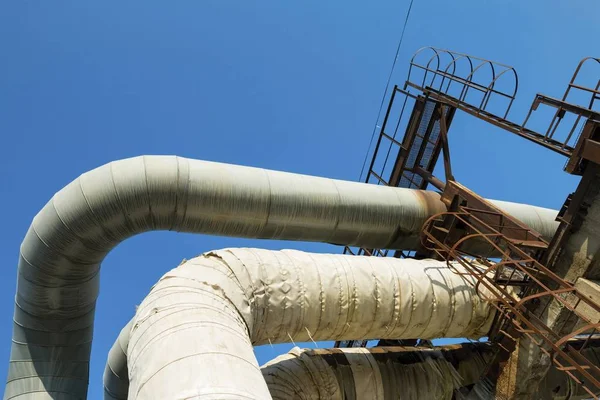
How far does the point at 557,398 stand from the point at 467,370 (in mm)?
1775

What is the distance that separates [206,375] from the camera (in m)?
4.68

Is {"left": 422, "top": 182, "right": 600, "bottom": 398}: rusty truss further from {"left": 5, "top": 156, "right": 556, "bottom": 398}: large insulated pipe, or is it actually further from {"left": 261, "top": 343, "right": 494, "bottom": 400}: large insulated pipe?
{"left": 261, "top": 343, "right": 494, "bottom": 400}: large insulated pipe

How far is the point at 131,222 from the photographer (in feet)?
27.4

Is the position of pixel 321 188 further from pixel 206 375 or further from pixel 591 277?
pixel 206 375

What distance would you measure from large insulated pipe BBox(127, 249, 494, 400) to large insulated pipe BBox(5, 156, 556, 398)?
1.31 meters

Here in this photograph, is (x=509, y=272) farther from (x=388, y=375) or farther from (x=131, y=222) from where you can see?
(x=131, y=222)

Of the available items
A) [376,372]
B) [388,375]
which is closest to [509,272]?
[388,375]

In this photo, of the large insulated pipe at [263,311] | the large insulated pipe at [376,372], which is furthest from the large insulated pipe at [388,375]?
the large insulated pipe at [263,311]

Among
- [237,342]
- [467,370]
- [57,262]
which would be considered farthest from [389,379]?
[57,262]

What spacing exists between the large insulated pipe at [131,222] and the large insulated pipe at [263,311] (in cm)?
131

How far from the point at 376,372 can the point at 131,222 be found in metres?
4.64

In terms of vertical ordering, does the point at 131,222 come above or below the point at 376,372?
above

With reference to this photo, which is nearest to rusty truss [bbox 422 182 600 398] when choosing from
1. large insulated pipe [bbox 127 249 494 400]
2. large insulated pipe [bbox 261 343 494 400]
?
large insulated pipe [bbox 127 249 494 400]

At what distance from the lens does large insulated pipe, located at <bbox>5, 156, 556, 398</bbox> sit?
8.21 metres
